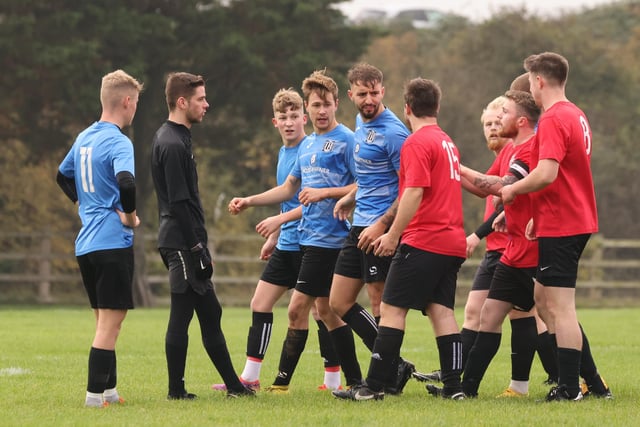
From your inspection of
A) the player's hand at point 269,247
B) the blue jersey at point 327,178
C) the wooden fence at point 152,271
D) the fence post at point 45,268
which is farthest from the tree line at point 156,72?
the blue jersey at point 327,178

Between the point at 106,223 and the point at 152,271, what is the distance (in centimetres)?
2499

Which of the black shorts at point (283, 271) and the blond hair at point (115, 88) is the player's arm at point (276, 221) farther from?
the blond hair at point (115, 88)

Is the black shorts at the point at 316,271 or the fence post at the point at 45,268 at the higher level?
the black shorts at the point at 316,271

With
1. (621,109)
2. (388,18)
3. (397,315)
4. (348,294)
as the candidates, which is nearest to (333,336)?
(348,294)

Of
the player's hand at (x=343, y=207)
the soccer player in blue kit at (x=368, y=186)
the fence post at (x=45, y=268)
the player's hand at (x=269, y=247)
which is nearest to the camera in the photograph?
the soccer player in blue kit at (x=368, y=186)

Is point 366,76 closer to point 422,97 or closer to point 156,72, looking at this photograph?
point 422,97

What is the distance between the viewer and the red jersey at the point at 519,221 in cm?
→ 798

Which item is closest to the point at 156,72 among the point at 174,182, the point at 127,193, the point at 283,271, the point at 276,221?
the point at 283,271

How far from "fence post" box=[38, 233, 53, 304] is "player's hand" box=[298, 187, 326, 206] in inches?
805

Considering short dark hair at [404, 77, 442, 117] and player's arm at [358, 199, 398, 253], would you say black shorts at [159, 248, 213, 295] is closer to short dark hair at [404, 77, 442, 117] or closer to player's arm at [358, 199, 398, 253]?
player's arm at [358, 199, 398, 253]

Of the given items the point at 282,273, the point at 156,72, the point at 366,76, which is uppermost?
the point at 156,72

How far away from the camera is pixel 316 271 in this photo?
8.52 m

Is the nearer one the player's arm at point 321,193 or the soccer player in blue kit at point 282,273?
the player's arm at point 321,193

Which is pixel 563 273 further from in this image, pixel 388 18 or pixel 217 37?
pixel 388 18
